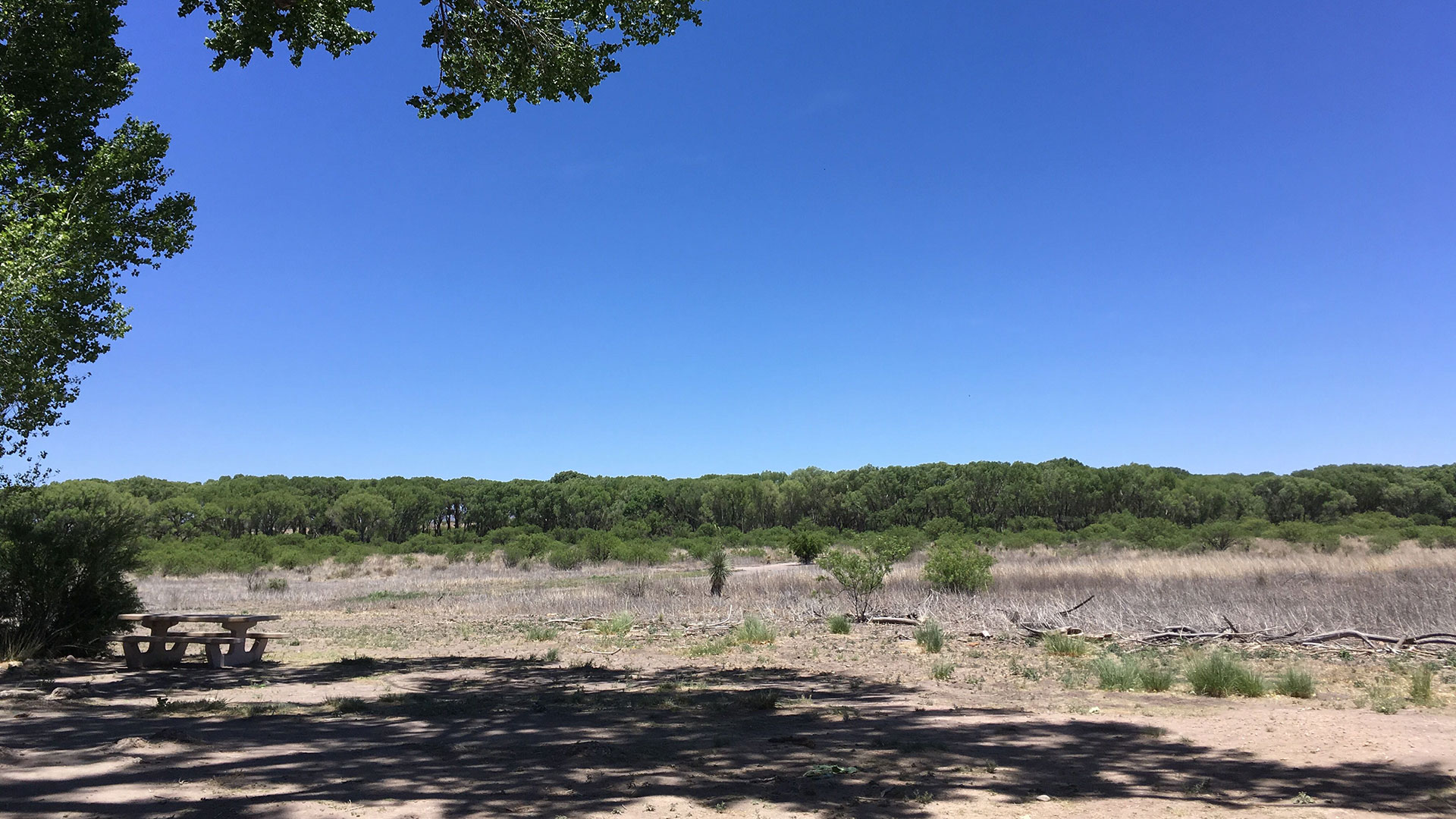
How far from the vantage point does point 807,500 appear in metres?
79.1

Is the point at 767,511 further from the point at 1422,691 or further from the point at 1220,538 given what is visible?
the point at 1422,691

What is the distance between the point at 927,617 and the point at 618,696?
8.00m

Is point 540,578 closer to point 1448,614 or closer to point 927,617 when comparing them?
point 927,617

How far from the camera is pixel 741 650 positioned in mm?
12664

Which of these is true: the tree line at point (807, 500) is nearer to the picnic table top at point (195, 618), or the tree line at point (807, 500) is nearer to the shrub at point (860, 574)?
the shrub at point (860, 574)

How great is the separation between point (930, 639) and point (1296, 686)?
500cm

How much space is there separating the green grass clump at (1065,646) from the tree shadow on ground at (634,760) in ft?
15.4

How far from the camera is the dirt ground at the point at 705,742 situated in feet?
13.8

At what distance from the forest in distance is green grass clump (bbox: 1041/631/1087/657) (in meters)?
27.7

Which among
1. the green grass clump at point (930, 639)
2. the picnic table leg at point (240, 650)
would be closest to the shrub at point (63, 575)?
the picnic table leg at point (240, 650)

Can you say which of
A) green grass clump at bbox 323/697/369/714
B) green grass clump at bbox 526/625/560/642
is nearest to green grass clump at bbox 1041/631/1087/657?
green grass clump at bbox 526/625/560/642

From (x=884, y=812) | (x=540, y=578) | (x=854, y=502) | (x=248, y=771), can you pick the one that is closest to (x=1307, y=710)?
(x=884, y=812)

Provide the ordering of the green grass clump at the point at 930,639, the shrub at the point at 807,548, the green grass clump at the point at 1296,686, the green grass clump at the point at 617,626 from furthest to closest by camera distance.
→ the shrub at the point at 807,548
the green grass clump at the point at 617,626
the green grass clump at the point at 930,639
the green grass clump at the point at 1296,686

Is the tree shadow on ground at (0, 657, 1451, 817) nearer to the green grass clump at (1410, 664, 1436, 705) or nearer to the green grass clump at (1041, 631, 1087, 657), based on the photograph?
the green grass clump at (1410, 664, 1436, 705)
